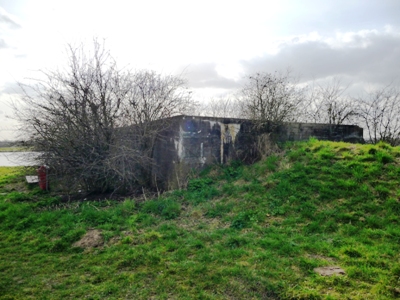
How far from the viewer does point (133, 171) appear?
9.01m

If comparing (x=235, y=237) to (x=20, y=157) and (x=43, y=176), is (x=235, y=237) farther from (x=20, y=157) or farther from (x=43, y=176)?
(x=20, y=157)

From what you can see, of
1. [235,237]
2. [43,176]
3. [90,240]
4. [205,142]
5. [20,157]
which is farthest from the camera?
[205,142]

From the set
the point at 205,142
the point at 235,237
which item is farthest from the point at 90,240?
the point at 205,142

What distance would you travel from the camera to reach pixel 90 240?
205 inches

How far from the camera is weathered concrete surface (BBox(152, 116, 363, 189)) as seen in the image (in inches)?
353

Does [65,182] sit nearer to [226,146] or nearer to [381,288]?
→ [226,146]

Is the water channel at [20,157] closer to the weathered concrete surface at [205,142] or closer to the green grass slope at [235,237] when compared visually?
the green grass slope at [235,237]

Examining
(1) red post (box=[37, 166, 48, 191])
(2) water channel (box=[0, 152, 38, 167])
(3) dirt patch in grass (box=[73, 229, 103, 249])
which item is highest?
(2) water channel (box=[0, 152, 38, 167])

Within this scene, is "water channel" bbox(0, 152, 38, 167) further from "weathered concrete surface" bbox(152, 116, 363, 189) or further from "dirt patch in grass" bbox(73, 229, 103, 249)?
"dirt patch in grass" bbox(73, 229, 103, 249)

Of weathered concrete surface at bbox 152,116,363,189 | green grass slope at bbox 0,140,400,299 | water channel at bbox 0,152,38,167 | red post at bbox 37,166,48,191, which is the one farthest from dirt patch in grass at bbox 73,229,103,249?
water channel at bbox 0,152,38,167

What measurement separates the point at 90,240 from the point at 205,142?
512cm

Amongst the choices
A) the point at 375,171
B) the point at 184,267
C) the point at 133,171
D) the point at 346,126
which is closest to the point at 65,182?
the point at 133,171

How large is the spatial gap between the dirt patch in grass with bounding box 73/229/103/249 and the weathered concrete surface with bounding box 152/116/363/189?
3.55m

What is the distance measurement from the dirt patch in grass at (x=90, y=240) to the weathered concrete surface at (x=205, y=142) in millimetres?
3547
